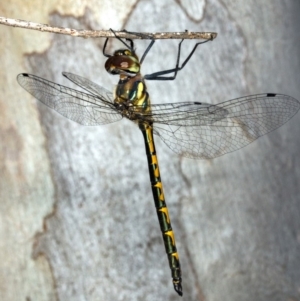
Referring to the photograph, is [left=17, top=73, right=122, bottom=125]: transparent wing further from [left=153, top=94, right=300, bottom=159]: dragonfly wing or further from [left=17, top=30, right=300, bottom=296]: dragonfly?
[left=153, top=94, right=300, bottom=159]: dragonfly wing

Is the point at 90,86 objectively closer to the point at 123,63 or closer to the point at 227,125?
the point at 123,63

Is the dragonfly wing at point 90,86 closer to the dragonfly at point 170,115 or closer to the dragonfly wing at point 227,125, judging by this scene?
the dragonfly at point 170,115

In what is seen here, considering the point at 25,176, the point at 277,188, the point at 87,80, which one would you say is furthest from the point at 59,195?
the point at 277,188

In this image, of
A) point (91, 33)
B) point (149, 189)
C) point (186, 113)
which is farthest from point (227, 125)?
point (91, 33)

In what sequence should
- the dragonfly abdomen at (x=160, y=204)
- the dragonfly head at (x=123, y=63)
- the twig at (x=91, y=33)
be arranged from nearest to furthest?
1. the twig at (x=91, y=33)
2. the dragonfly head at (x=123, y=63)
3. the dragonfly abdomen at (x=160, y=204)

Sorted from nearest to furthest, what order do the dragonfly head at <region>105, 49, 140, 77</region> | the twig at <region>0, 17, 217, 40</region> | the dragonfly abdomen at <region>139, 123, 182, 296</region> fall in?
the twig at <region>0, 17, 217, 40</region>, the dragonfly head at <region>105, 49, 140, 77</region>, the dragonfly abdomen at <region>139, 123, 182, 296</region>

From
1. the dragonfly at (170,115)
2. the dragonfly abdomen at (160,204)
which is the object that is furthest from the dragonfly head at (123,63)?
the dragonfly abdomen at (160,204)

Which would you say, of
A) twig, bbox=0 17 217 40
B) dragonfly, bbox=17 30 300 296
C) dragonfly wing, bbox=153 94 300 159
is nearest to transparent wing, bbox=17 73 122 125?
dragonfly, bbox=17 30 300 296
